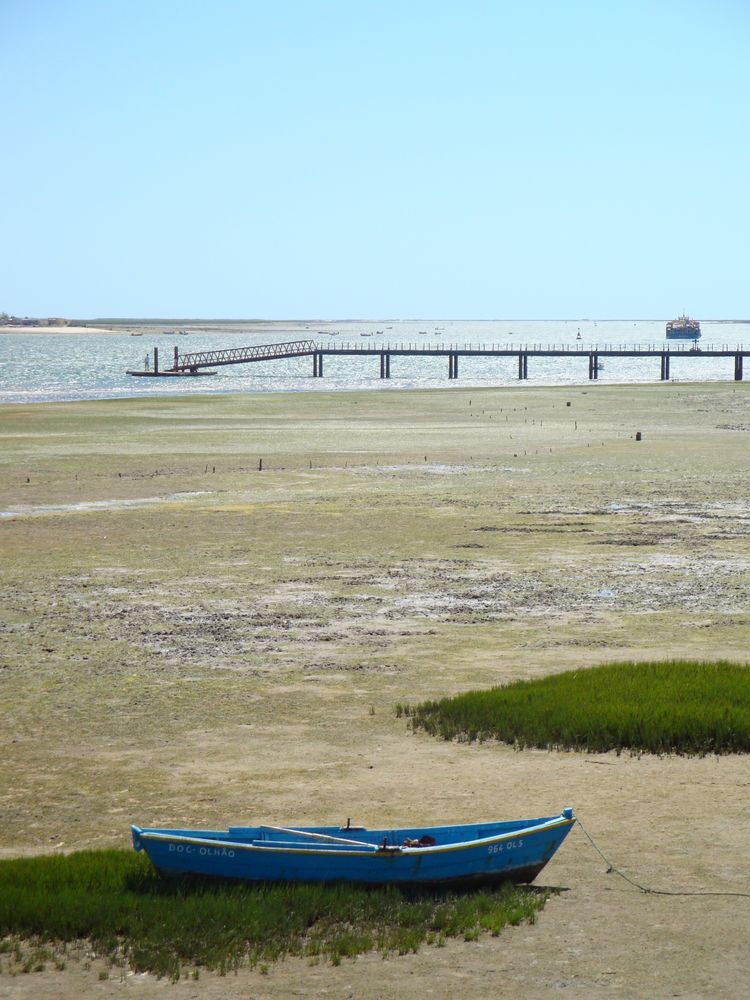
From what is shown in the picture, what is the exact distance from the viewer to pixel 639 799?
14.1m

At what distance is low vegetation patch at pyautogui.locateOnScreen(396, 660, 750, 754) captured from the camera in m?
16.1

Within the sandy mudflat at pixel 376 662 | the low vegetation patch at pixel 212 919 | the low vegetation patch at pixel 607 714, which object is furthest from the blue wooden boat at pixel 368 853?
the low vegetation patch at pixel 607 714

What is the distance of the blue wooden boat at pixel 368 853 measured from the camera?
11.2 meters

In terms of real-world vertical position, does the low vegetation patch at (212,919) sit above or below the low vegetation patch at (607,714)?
below

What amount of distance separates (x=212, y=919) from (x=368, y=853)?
1.29m

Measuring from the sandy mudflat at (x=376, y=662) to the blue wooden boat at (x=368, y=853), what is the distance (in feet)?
2.01

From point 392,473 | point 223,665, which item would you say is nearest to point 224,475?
point 392,473

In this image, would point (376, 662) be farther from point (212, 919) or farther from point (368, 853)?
point (212, 919)

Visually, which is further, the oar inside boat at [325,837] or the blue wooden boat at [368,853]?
the oar inside boat at [325,837]

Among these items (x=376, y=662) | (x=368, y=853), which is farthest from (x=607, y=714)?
(x=368, y=853)

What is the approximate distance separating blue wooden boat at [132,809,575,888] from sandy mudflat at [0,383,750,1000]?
61 centimetres

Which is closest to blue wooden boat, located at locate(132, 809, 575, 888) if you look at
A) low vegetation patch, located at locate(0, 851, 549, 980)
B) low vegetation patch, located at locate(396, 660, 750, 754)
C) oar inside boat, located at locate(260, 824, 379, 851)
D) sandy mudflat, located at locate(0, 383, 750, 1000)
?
oar inside boat, located at locate(260, 824, 379, 851)

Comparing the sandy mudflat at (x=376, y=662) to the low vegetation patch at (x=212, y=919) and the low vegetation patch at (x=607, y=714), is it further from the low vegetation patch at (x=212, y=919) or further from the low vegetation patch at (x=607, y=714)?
the low vegetation patch at (x=607, y=714)

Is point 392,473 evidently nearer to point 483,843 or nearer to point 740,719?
point 740,719
